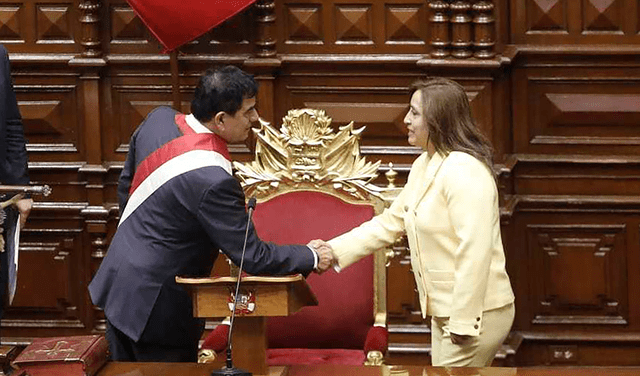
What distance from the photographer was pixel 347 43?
19.4 ft

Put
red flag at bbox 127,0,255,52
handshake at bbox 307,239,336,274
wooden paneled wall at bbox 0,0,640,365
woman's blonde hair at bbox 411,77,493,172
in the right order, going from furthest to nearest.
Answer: wooden paneled wall at bbox 0,0,640,365, red flag at bbox 127,0,255,52, handshake at bbox 307,239,336,274, woman's blonde hair at bbox 411,77,493,172

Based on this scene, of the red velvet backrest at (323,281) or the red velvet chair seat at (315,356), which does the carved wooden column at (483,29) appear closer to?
the red velvet backrest at (323,281)

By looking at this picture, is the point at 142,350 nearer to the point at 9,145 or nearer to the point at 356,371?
the point at 356,371

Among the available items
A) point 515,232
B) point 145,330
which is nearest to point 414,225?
point 145,330

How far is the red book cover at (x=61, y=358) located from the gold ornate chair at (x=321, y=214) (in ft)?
3.32

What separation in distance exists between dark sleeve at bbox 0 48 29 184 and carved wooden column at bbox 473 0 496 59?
1888mm

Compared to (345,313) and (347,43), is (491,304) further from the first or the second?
(347,43)

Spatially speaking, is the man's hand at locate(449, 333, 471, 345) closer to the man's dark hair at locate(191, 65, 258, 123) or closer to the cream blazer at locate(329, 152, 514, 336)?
the cream blazer at locate(329, 152, 514, 336)

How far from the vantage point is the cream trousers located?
4242 millimetres

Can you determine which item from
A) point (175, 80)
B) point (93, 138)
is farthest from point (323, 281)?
point (93, 138)

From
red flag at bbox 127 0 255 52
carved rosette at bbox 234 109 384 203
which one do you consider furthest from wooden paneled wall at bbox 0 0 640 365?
carved rosette at bbox 234 109 384 203

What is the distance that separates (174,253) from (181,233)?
7cm

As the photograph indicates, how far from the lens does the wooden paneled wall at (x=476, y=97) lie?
5.82 m

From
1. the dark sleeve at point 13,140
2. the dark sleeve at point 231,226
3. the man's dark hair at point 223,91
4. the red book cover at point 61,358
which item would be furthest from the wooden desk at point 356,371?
the dark sleeve at point 13,140
